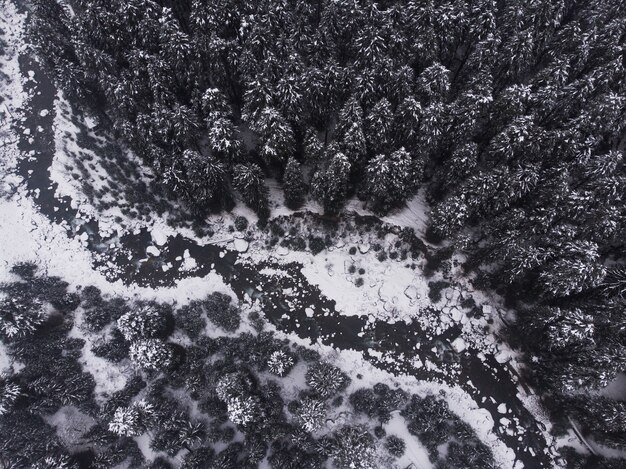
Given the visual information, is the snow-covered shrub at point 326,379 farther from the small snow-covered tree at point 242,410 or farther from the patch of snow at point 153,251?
the patch of snow at point 153,251

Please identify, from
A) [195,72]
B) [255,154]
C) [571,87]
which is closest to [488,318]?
[571,87]

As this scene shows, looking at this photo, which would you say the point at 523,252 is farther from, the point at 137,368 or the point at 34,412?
the point at 34,412

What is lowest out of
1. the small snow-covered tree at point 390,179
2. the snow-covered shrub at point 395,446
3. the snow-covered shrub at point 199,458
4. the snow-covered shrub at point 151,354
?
the snow-covered shrub at point 199,458

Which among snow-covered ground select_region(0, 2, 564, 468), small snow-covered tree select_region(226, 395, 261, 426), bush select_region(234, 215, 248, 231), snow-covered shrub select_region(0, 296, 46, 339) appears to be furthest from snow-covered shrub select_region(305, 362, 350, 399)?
snow-covered shrub select_region(0, 296, 46, 339)

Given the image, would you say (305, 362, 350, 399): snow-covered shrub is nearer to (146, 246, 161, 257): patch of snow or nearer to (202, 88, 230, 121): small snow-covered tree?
(146, 246, 161, 257): patch of snow

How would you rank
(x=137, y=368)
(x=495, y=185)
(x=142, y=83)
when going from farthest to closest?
(x=142, y=83) → (x=137, y=368) → (x=495, y=185)

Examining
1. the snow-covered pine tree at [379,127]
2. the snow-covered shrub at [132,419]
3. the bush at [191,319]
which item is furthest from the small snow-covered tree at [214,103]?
the snow-covered shrub at [132,419]

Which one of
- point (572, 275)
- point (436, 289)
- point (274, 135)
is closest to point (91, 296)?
point (274, 135)
